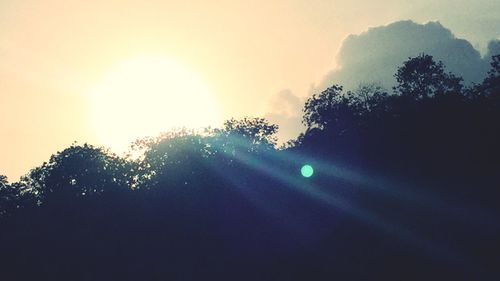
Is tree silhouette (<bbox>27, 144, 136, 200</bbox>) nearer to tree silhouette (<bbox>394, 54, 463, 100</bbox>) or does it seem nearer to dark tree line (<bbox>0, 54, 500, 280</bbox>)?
dark tree line (<bbox>0, 54, 500, 280</bbox>)

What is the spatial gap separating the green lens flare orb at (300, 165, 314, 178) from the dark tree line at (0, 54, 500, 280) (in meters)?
0.95

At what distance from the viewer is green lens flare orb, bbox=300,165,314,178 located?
51.9 m

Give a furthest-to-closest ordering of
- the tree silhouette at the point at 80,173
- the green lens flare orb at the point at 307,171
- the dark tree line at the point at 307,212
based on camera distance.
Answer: the tree silhouette at the point at 80,173
the green lens flare orb at the point at 307,171
the dark tree line at the point at 307,212

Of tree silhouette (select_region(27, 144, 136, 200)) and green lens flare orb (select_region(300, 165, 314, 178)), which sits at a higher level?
tree silhouette (select_region(27, 144, 136, 200))

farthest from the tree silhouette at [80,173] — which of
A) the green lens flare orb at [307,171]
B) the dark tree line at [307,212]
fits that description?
the green lens flare orb at [307,171]

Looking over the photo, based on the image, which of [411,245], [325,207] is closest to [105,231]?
[325,207]

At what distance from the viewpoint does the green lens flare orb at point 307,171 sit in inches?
2045

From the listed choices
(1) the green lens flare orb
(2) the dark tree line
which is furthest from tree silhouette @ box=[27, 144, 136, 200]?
(1) the green lens flare orb

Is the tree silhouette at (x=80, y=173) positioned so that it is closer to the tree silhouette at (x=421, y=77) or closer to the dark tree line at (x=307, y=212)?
the dark tree line at (x=307, y=212)

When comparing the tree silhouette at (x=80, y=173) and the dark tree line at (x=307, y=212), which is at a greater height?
the tree silhouette at (x=80, y=173)

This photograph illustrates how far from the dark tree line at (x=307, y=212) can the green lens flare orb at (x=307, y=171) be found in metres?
0.95

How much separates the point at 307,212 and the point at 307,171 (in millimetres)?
9410

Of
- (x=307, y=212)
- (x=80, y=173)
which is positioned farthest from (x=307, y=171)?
(x=80, y=173)

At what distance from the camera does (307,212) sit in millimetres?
44969
